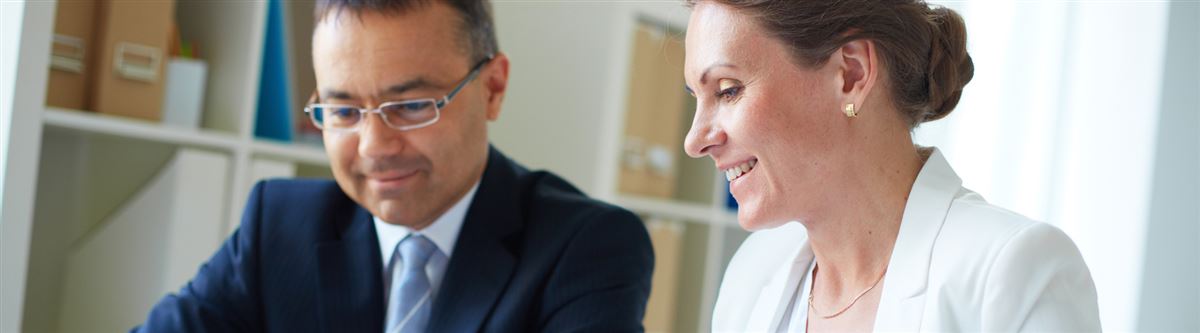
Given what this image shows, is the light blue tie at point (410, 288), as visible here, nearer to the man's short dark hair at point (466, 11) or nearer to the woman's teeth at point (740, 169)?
the man's short dark hair at point (466, 11)

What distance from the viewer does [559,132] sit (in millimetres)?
3092

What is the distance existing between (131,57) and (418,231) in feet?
2.88

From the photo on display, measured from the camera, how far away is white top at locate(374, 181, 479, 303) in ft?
5.33

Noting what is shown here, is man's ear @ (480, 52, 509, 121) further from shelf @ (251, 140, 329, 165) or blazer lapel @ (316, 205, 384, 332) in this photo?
shelf @ (251, 140, 329, 165)

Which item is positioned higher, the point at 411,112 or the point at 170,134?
the point at 411,112

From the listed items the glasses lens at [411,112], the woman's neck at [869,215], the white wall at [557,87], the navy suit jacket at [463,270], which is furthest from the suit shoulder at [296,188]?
the white wall at [557,87]

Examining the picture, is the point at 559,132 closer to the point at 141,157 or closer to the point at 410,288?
the point at 141,157

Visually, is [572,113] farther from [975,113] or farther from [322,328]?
[322,328]

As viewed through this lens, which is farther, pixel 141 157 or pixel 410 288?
pixel 141 157

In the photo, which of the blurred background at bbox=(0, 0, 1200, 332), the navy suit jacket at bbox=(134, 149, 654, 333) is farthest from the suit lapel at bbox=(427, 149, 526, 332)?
the blurred background at bbox=(0, 0, 1200, 332)

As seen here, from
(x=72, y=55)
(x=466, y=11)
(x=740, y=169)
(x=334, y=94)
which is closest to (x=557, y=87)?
(x=72, y=55)

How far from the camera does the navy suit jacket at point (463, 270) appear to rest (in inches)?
60.5

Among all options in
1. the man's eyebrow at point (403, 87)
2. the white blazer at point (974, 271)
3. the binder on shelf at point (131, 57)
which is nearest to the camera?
the white blazer at point (974, 271)

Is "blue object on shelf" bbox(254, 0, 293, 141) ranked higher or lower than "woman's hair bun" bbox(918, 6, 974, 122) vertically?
lower
